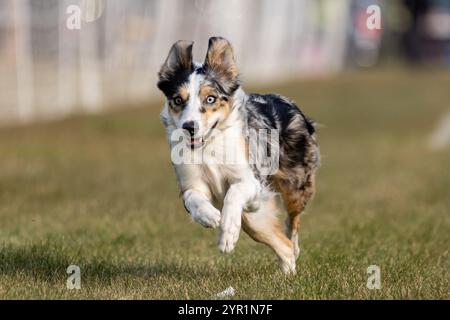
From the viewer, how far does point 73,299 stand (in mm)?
6215

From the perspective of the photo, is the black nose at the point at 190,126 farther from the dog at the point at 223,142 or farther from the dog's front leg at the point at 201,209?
the dog's front leg at the point at 201,209

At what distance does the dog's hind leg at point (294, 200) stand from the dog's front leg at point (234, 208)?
776 mm

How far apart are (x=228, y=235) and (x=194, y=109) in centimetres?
79

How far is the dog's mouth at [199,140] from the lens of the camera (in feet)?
21.3

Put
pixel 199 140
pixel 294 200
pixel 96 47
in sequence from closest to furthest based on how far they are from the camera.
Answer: pixel 199 140, pixel 294 200, pixel 96 47

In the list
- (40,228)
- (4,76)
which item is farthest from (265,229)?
(4,76)

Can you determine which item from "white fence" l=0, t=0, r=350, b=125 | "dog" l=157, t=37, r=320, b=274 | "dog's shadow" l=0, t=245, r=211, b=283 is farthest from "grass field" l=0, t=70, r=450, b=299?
"white fence" l=0, t=0, r=350, b=125

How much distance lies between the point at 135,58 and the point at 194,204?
1841 cm

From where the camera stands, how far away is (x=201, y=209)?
652cm

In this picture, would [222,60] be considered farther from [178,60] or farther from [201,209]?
[201,209]

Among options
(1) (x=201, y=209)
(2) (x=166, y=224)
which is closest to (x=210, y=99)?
(1) (x=201, y=209)

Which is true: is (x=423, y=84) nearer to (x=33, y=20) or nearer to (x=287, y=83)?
(x=287, y=83)

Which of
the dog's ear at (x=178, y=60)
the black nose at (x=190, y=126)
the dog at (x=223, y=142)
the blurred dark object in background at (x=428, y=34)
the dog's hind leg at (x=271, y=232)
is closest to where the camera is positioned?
the black nose at (x=190, y=126)

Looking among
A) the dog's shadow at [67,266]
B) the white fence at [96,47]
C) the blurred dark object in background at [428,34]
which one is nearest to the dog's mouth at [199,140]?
the dog's shadow at [67,266]
